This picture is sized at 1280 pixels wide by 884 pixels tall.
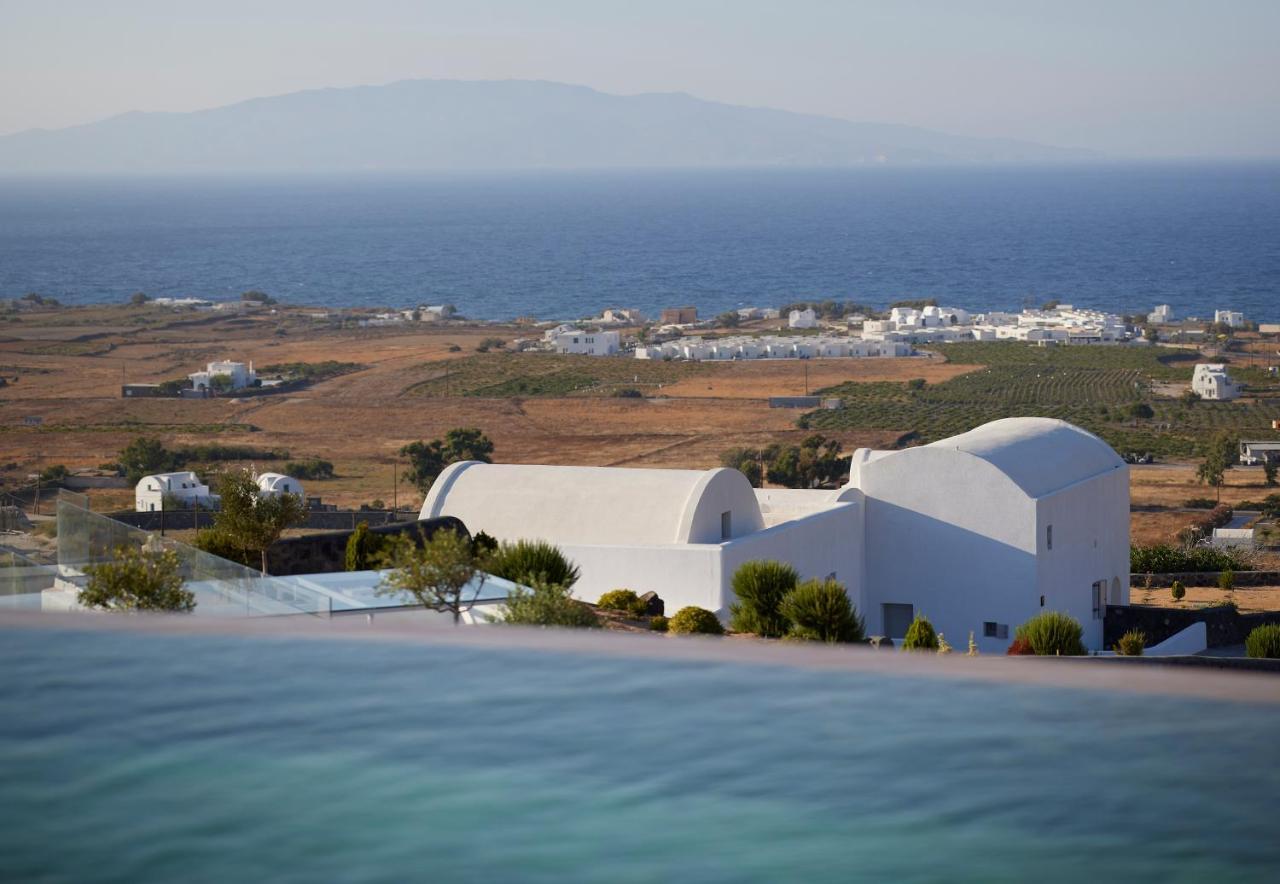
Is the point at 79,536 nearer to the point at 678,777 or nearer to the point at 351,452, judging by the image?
the point at 678,777

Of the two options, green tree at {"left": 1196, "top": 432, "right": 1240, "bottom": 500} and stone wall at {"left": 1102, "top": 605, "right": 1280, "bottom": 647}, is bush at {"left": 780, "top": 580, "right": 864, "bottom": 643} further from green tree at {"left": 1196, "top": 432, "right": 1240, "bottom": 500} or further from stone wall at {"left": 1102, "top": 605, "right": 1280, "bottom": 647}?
green tree at {"left": 1196, "top": 432, "right": 1240, "bottom": 500}

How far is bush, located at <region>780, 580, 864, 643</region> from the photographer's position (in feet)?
55.8

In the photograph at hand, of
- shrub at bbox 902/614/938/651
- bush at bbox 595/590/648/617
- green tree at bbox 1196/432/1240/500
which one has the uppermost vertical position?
green tree at bbox 1196/432/1240/500

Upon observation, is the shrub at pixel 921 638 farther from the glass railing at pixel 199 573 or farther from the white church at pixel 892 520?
the glass railing at pixel 199 573

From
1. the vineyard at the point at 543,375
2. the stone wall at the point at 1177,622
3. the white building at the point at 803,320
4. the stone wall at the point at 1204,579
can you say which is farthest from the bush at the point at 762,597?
the white building at the point at 803,320

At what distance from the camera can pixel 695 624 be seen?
58.8ft

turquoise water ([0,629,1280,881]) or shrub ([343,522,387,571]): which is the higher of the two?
shrub ([343,522,387,571])

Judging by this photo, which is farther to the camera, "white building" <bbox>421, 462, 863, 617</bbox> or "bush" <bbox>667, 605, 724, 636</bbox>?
"white building" <bbox>421, 462, 863, 617</bbox>

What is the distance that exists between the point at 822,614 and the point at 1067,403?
241 ft

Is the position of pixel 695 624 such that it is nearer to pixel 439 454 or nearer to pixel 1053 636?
pixel 1053 636

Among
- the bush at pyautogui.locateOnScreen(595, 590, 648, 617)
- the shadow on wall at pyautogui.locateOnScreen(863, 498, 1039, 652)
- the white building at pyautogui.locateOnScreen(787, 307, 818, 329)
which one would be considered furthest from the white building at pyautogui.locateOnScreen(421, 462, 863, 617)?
the white building at pyautogui.locateOnScreen(787, 307, 818, 329)

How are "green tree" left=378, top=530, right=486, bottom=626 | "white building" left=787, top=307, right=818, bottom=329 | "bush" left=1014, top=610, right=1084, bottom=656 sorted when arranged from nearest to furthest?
"green tree" left=378, top=530, right=486, bottom=626 < "bush" left=1014, top=610, right=1084, bottom=656 < "white building" left=787, top=307, right=818, bottom=329

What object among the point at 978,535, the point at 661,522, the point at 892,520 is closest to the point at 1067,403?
the point at 892,520

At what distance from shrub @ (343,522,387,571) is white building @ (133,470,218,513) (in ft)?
94.0
